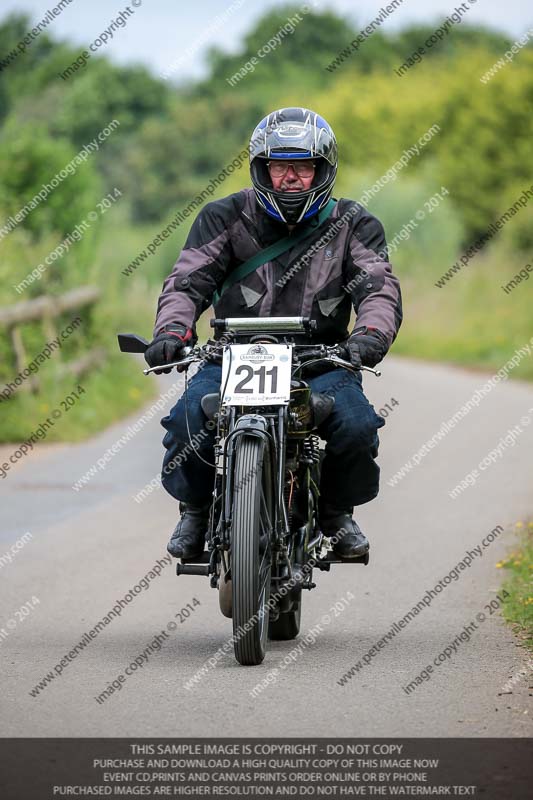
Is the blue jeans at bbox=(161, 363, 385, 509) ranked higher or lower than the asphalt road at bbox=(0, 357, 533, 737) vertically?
higher

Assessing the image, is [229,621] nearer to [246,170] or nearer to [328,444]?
[328,444]

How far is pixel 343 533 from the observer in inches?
270

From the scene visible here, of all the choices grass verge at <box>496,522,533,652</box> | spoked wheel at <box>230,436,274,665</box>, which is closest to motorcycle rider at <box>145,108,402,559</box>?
spoked wheel at <box>230,436,274,665</box>

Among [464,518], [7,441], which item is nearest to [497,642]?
[464,518]

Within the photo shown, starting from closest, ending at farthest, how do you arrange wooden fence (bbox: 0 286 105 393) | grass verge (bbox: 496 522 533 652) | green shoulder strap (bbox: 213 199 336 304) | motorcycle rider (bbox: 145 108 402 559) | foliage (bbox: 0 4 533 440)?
1. motorcycle rider (bbox: 145 108 402 559)
2. green shoulder strap (bbox: 213 199 336 304)
3. grass verge (bbox: 496 522 533 652)
4. wooden fence (bbox: 0 286 105 393)
5. foliage (bbox: 0 4 533 440)

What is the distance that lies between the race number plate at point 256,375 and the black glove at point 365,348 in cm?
26

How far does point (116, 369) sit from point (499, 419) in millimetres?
5746

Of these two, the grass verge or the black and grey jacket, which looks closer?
the black and grey jacket

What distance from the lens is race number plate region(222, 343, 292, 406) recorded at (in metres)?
6.14

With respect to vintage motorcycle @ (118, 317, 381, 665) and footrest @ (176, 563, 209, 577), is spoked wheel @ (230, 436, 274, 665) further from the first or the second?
footrest @ (176, 563, 209, 577)

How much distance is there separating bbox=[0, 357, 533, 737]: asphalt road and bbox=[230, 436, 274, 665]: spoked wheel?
200mm

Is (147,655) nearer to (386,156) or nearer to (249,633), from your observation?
(249,633)

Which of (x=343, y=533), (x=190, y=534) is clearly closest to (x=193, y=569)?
(x=190, y=534)
